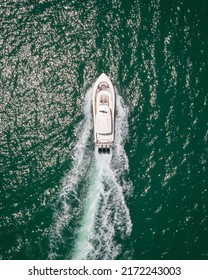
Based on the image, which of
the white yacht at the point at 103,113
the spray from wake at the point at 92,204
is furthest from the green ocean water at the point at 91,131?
the white yacht at the point at 103,113

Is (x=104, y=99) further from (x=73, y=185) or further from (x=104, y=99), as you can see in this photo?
(x=73, y=185)

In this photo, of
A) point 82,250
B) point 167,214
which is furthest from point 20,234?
point 167,214

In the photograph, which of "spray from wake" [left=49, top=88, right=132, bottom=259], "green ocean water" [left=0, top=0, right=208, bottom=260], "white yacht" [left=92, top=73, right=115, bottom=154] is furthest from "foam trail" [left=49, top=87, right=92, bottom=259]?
"white yacht" [left=92, top=73, right=115, bottom=154]

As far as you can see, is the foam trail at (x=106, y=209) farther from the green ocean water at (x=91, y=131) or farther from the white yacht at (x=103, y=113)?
the white yacht at (x=103, y=113)

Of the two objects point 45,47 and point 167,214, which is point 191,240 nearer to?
point 167,214

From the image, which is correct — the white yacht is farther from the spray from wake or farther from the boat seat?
the spray from wake

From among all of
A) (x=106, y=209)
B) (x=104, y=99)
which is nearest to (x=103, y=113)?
(x=104, y=99)
